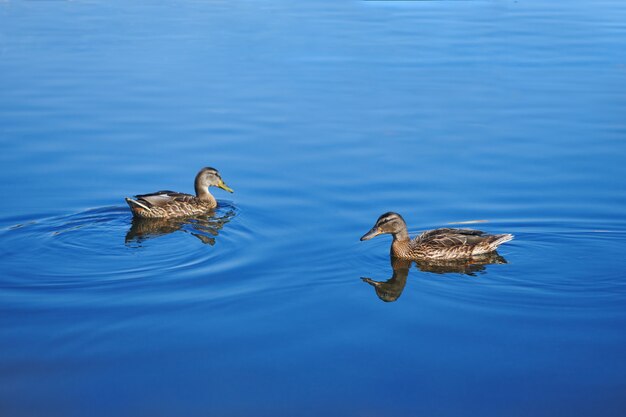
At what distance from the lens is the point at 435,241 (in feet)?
37.4

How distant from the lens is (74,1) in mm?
29656

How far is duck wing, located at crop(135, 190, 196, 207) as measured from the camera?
12664 millimetres

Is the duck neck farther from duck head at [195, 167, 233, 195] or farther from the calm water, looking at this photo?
duck head at [195, 167, 233, 195]

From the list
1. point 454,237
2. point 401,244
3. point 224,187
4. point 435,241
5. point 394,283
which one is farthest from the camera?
point 224,187

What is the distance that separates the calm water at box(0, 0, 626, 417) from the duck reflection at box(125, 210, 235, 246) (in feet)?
0.28

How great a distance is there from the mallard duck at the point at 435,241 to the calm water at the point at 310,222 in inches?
9.5

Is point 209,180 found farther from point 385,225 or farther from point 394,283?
point 394,283

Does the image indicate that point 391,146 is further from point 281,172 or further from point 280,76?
point 280,76

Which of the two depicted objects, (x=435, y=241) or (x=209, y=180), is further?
(x=209, y=180)

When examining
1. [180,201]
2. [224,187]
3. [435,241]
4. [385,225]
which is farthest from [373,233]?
[180,201]

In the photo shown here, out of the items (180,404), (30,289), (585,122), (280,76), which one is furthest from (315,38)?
(180,404)

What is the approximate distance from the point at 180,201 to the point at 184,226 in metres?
0.36

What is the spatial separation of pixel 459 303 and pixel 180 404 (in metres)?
3.39

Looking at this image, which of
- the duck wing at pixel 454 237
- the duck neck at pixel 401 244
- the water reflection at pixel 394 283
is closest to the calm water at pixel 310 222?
the water reflection at pixel 394 283
